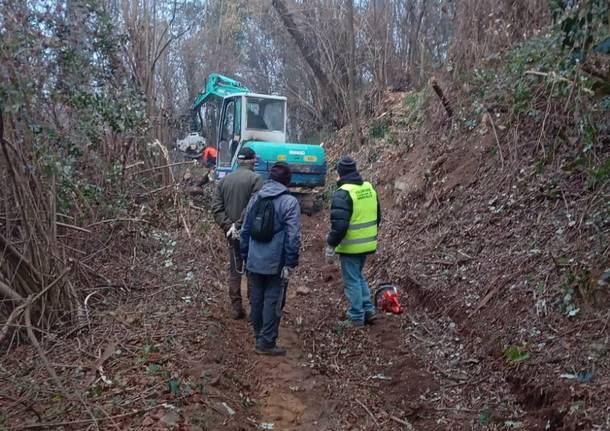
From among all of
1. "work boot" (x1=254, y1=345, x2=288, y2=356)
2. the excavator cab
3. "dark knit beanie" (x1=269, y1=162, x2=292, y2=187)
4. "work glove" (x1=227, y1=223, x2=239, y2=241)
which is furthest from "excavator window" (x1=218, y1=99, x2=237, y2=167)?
"work boot" (x1=254, y1=345, x2=288, y2=356)

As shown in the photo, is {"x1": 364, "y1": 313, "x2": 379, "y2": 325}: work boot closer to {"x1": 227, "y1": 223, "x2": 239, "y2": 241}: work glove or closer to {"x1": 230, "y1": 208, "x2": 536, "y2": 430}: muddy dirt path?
{"x1": 230, "y1": 208, "x2": 536, "y2": 430}: muddy dirt path

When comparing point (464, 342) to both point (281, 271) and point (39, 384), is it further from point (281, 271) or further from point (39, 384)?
point (39, 384)

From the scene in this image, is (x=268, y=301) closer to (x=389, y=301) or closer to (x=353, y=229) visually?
(x=353, y=229)

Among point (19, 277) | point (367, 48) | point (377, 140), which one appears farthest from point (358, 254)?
point (367, 48)

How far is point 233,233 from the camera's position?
21.9 feet

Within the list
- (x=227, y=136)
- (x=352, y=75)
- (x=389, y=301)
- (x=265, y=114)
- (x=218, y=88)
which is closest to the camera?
(x=389, y=301)

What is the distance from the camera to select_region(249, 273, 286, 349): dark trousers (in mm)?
5879

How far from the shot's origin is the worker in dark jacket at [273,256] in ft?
18.9

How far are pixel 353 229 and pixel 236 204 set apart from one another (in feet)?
4.57

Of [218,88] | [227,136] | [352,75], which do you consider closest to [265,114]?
[227,136]

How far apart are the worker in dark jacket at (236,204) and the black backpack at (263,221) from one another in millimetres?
877

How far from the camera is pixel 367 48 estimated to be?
17875 mm

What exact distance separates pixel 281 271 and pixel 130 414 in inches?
82.7

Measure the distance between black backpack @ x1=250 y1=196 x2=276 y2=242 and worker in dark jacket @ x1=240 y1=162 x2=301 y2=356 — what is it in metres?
0.02
